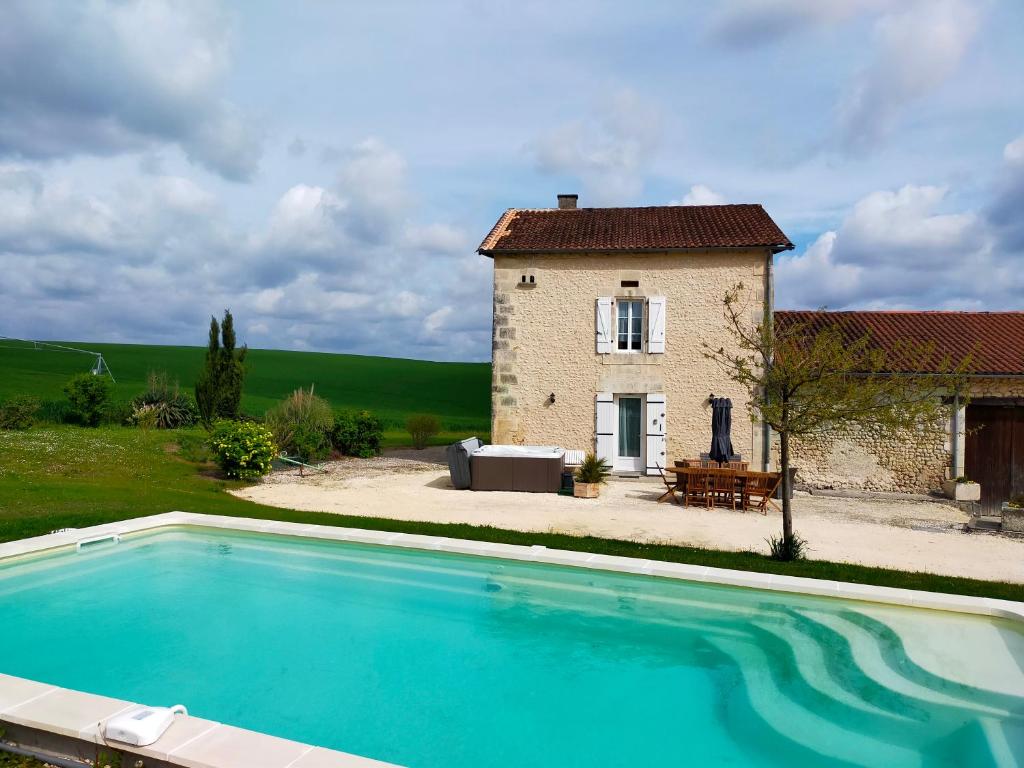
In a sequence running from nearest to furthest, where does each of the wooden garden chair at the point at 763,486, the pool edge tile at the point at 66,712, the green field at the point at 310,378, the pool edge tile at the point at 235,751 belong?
the pool edge tile at the point at 235,751 < the pool edge tile at the point at 66,712 < the wooden garden chair at the point at 763,486 < the green field at the point at 310,378

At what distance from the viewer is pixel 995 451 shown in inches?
539

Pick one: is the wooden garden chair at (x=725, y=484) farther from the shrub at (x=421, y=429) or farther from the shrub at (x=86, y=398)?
the shrub at (x=86, y=398)

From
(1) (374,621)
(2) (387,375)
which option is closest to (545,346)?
(1) (374,621)

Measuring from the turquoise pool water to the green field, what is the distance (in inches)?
822

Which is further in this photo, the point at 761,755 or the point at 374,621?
the point at 374,621

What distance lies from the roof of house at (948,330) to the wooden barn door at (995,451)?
86cm

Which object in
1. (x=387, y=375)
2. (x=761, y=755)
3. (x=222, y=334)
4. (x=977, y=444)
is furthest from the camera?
(x=387, y=375)

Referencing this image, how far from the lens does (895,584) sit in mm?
6590

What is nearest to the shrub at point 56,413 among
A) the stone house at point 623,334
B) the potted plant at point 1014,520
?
the stone house at point 623,334

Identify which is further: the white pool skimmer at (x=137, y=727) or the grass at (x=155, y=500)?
the grass at (x=155, y=500)

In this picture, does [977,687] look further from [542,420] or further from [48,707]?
[542,420]

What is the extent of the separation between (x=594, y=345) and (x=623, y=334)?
706 mm

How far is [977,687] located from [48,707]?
560 centimetres

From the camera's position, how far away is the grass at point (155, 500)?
711cm
